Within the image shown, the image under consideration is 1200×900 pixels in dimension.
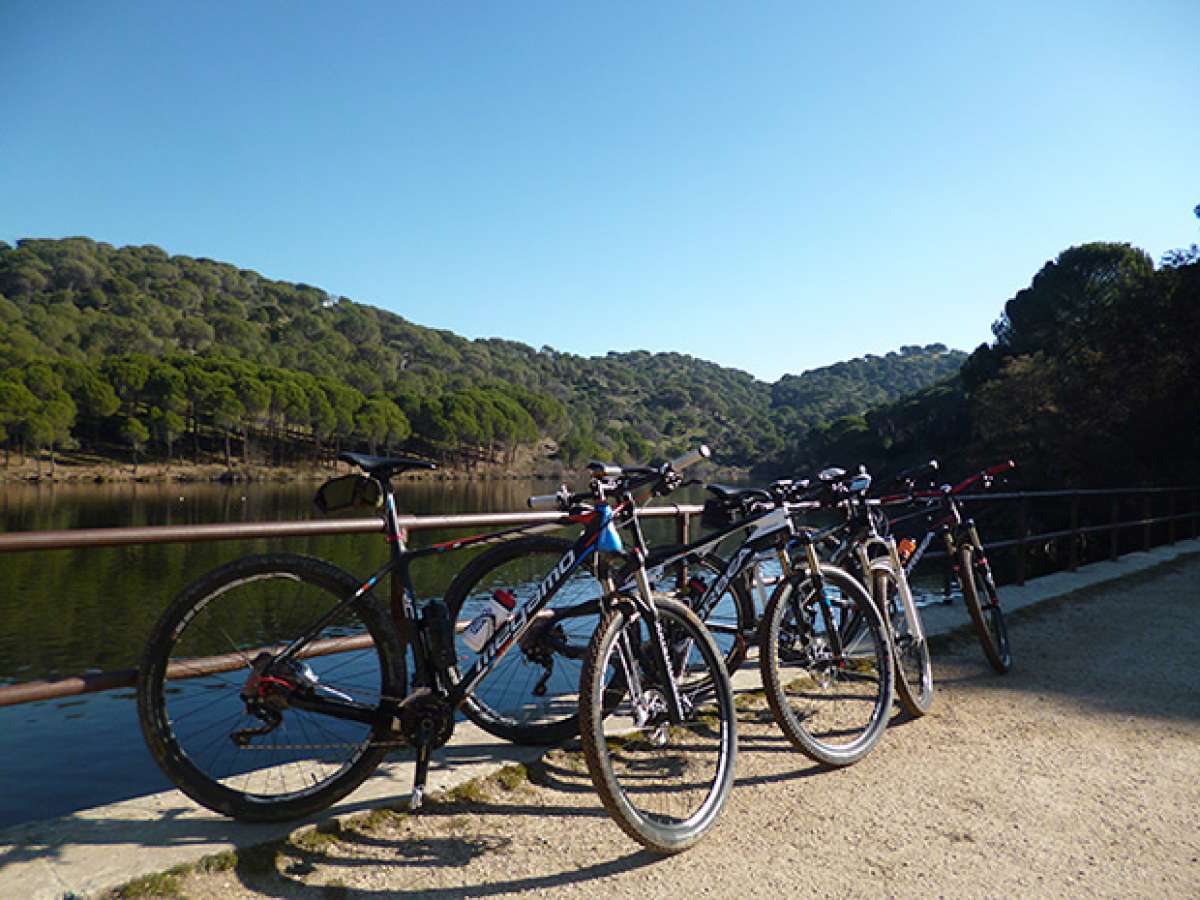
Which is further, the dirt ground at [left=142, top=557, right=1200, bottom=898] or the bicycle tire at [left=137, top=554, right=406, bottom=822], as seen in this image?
the bicycle tire at [left=137, top=554, right=406, bottom=822]

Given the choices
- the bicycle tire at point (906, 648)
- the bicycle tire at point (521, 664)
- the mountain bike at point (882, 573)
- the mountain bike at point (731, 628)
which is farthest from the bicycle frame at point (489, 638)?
the bicycle tire at point (906, 648)

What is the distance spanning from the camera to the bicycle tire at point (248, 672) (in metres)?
2.12

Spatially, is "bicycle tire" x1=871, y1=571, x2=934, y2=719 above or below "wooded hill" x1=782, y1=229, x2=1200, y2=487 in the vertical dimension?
below

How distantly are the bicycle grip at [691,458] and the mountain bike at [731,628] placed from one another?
14.2 inches

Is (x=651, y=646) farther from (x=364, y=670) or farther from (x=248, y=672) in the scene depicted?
(x=248, y=672)

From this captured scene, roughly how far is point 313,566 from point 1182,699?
14.5 feet

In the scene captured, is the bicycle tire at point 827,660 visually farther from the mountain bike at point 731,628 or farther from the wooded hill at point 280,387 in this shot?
the wooded hill at point 280,387

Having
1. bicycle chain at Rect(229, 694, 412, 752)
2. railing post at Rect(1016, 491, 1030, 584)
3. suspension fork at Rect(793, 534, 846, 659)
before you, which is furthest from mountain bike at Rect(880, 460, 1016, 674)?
bicycle chain at Rect(229, 694, 412, 752)

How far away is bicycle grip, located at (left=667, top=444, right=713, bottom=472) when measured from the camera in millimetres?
2452

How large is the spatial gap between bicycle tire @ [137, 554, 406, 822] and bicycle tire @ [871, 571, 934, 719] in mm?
2310

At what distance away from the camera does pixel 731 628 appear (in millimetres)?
3277

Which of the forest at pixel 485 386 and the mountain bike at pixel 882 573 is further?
the forest at pixel 485 386

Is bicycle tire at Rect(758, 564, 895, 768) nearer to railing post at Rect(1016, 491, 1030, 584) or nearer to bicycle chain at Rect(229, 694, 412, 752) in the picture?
bicycle chain at Rect(229, 694, 412, 752)

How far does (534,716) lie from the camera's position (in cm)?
304
